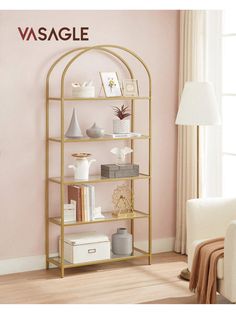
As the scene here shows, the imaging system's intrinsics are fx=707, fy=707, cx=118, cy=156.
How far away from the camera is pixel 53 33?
5.75 metres

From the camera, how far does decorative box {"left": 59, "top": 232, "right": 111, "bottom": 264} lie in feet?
18.7

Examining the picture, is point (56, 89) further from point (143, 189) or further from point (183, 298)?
point (183, 298)

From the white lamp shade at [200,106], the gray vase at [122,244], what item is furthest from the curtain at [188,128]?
the white lamp shade at [200,106]

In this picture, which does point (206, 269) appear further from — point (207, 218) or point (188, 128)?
point (188, 128)

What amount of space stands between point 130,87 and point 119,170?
0.70 metres

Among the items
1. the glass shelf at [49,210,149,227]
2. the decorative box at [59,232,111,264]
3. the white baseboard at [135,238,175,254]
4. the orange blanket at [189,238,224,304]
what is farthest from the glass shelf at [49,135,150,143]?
the orange blanket at [189,238,224,304]

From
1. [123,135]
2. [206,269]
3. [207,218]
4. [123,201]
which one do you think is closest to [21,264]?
[123,201]

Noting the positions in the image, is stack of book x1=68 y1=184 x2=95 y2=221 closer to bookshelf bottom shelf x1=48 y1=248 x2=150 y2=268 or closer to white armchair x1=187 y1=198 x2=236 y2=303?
bookshelf bottom shelf x1=48 y1=248 x2=150 y2=268

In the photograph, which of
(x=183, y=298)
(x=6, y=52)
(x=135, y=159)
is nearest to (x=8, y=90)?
(x=6, y=52)

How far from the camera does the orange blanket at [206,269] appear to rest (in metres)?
4.64

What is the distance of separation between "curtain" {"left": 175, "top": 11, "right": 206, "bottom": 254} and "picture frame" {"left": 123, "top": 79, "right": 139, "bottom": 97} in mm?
520

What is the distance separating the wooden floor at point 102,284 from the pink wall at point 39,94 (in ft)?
1.22

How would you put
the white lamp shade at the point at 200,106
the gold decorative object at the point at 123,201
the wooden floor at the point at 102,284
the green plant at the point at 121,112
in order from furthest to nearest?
the gold decorative object at the point at 123,201
the green plant at the point at 121,112
the white lamp shade at the point at 200,106
the wooden floor at the point at 102,284

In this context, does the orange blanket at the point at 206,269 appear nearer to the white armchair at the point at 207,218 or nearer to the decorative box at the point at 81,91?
the white armchair at the point at 207,218
